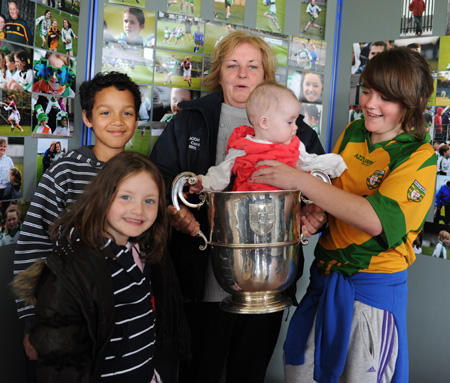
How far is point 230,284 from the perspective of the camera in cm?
137

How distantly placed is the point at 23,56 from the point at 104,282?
2.58ft

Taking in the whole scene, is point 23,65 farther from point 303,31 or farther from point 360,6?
point 360,6

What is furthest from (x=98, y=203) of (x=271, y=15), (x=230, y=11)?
(x=271, y=15)

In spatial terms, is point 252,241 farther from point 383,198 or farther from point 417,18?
point 417,18

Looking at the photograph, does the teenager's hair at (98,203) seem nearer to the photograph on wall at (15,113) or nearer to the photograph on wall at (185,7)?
the photograph on wall at (15,113)

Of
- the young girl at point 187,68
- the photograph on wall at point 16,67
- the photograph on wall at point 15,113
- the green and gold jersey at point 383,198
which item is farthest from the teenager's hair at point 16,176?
the green and gold jersey at point 383,198

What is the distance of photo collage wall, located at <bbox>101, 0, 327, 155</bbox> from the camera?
1841 millimetres

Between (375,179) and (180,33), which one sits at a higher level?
(180,33)

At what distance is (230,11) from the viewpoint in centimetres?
199

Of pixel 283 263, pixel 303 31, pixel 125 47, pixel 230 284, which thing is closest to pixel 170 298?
pixel 230 284

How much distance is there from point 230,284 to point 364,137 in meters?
0.61

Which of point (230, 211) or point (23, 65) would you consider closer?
point (230, 211)

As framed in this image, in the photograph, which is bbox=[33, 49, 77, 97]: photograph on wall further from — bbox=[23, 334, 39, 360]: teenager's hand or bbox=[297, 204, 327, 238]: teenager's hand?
bbox=[297, 204, 327, 238]: teenager's hand

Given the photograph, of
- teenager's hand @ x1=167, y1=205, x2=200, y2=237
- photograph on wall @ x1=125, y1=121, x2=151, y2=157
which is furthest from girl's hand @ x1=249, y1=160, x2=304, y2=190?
photograph on wall @ x1=125, y1=121, x2=151, y2=157
